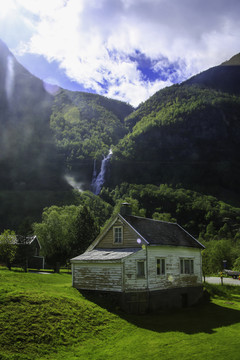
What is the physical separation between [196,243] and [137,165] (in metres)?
163

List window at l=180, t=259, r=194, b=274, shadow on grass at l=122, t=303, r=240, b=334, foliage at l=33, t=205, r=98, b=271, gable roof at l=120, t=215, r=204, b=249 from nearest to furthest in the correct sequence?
shadow on grass at l=122, t=303, r=240, b=334
gable roof at l=120, t=215, r=204, b=249
window at l=180, t=259, r=194, b=274
foliage at l=33, t=205, r=98, b=271

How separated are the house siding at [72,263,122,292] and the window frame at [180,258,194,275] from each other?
29.6 feet

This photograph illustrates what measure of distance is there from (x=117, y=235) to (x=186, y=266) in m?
8.87

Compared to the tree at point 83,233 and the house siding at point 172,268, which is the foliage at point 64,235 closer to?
the tree at point 83,233

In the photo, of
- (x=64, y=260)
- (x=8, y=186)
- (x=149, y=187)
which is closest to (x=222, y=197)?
(x=149, y=187)

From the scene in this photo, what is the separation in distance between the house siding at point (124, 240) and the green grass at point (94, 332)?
597 centimetres

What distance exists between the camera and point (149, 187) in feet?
578

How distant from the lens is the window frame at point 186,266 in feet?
104

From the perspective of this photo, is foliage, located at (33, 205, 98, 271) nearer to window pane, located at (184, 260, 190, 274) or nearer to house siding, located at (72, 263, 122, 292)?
window pane, located at (184, 260, 190, 274)

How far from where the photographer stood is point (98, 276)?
26.4m

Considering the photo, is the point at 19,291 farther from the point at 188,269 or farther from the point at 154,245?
the point at 188,269

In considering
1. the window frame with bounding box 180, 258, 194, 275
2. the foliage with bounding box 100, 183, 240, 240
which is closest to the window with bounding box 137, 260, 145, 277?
the window frame with bounding box 180, 258, 194, 275

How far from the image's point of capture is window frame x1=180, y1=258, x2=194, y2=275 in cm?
3162

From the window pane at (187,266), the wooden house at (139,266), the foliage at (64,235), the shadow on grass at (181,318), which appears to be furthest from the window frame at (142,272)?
the foliage at (64,235)
